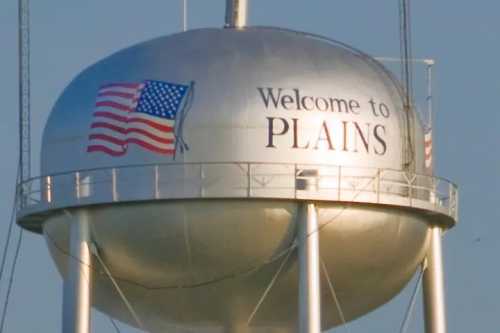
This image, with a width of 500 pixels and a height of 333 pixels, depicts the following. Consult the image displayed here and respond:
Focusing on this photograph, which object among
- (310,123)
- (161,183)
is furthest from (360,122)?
(161,183)

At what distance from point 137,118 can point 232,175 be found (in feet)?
8.92

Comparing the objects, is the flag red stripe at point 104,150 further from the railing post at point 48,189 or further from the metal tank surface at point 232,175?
the railing post at point 48,189

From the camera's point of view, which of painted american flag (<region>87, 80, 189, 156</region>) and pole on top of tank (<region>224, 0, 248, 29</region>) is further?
pole on top of tank (<region>224, 0, 248, 29</region>)

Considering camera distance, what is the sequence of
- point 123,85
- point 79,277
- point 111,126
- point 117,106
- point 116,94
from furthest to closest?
point 79,277, point 123,85, point 116,94, point 117,106, point 111,126

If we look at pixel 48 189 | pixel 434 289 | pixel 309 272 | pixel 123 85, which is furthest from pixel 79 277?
pixel 434 289

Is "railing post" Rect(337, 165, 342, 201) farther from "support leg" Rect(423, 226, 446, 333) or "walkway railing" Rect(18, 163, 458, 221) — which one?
"support leg" Rect(423, 226, 446, 333)

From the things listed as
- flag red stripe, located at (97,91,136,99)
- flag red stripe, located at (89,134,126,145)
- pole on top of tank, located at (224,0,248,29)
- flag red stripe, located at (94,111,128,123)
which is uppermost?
pole on top of tank, located at (224,0,248,29)

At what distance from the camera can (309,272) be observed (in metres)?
52.8

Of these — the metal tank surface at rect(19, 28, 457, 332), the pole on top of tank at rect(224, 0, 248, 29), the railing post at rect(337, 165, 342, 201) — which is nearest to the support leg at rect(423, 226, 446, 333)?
the metal tank surface at rect(19, 28, 457, 332)

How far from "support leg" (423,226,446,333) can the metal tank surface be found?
3.55 feet

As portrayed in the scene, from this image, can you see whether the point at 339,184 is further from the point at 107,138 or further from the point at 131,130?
the point at 107,138

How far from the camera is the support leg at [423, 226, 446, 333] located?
5656 cm

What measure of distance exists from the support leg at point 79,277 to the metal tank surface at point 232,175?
0.56 feet

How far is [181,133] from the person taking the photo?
52.7 meters
